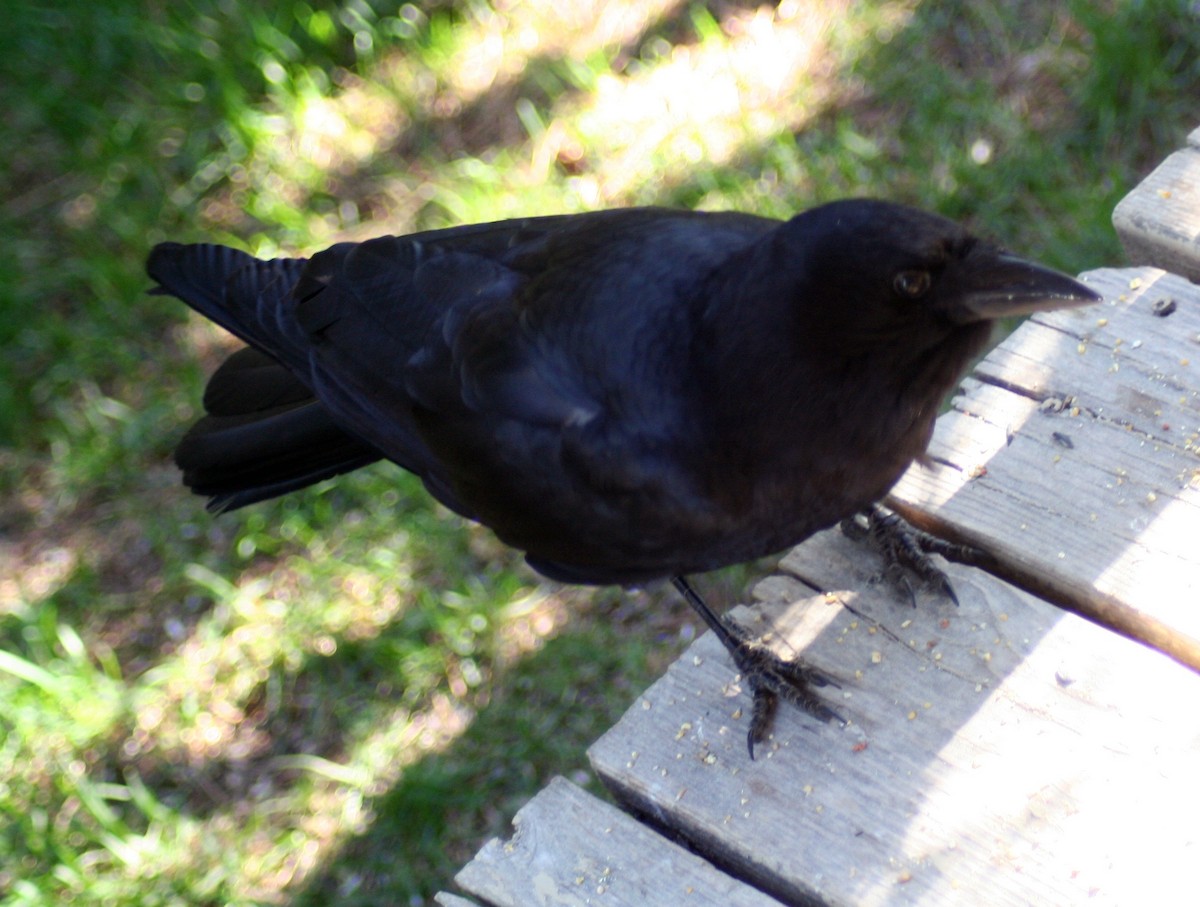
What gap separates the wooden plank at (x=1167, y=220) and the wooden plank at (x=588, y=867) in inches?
65.0

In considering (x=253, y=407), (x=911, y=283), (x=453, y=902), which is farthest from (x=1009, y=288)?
(x=253, y=407)

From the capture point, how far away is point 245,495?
9.52ft

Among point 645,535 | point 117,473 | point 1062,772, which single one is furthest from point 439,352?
point 117,473

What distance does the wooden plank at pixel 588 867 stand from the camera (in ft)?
6.34

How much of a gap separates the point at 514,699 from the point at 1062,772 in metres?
1.79

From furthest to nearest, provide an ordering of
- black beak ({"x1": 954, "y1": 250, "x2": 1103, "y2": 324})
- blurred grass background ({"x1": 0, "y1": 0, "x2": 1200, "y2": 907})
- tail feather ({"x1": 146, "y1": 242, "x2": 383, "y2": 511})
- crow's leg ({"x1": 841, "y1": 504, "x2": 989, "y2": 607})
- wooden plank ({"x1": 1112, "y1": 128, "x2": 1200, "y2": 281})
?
blurred grass background ({"x1": 0, "y1": 0, "x2": 1200, "y2": 907})
tail feather ({"x1": 146, "y1": 242, "x2": 383, "y2": 511})
wooden plank ({"x1": 1112, "y1": 128, "x2": 1200, "y2": 281})
crow's leg ({"x1": 841, "y1": 504, "x2": 989, "y2": 607})
black beak ({"x1": 954, "y1": 250, "x2": 1103, "y2": 324})

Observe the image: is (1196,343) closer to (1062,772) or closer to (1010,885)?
(1062,772)

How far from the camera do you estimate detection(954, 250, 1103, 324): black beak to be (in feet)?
6.07

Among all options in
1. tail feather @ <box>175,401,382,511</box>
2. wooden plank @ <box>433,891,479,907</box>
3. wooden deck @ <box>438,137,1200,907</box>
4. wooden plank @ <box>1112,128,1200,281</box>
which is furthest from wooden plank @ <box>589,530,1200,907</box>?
tail feather @ <box>175,401,382,511</box>

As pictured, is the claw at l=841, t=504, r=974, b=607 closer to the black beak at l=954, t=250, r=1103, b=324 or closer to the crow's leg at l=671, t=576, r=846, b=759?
the crow's leg at l=671, t=576, r=846, b=759

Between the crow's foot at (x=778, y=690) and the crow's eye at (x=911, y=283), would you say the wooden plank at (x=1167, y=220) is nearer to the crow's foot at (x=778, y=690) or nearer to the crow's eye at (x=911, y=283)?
the crow's eye at (x=911, y=283)

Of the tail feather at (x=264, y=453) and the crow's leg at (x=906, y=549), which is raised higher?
the crow's leg at (x=906, y=549)

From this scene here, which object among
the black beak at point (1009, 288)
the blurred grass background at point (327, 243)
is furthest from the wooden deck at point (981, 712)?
the blurred grass background at point (327, 243)

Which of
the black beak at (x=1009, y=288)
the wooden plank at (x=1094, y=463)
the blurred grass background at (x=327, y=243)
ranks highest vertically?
the black beak at (x=1009, y=288)
